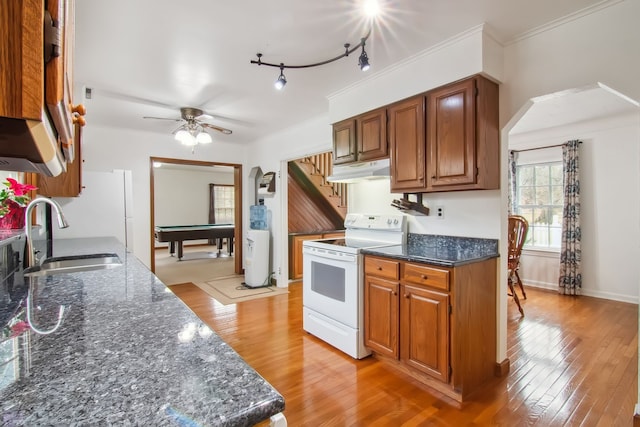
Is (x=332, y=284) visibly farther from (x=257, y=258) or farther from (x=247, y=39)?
(x=257, y=258)

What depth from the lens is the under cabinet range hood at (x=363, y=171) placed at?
2882 mm

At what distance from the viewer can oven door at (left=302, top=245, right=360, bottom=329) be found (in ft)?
8.92

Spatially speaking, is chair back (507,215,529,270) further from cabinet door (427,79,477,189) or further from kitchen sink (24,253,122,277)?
kitchen sink (24,253,122,277)

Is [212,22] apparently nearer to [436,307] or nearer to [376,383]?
[436,307]

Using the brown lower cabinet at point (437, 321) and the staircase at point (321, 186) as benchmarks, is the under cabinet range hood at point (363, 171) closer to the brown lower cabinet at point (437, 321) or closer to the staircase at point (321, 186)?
the brown lower cabinet at point (437, 321)

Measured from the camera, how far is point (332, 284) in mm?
2941

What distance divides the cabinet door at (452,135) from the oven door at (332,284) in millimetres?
970

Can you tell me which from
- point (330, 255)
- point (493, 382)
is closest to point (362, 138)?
point (330, 255)

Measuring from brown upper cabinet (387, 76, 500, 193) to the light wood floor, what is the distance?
148 centimetres

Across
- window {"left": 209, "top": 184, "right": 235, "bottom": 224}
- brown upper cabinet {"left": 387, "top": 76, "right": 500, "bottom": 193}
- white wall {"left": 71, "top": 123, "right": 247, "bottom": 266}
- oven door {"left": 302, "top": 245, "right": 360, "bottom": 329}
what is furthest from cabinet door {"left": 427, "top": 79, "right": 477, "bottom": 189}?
window {"left": 209, "top": 184, "right": 235, "bottom": 224}

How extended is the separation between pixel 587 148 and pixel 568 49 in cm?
332

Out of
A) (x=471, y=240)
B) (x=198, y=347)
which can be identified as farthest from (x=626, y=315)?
(x=198, y=347)

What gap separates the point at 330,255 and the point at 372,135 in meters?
1.20

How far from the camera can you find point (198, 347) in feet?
2.63
